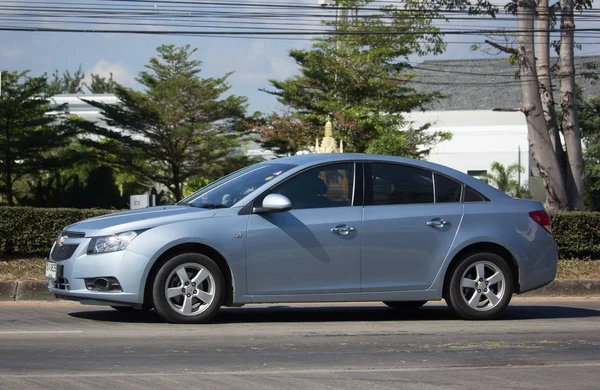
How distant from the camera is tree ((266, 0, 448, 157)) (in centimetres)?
3794

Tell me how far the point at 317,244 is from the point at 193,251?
1140mm

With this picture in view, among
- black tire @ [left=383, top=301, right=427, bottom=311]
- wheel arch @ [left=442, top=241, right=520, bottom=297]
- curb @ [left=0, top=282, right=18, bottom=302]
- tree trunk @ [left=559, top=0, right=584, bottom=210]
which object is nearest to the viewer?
wheel arch @ [left=442, top=241, right=520, bottom=297]

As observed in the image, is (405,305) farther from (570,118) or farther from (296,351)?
(570,118)

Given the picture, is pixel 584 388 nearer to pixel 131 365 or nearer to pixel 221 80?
pixel 131 365

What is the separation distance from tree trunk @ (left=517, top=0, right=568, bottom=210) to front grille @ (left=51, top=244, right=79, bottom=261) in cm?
1295

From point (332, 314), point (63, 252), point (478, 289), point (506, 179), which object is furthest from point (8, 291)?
point (506, 179)

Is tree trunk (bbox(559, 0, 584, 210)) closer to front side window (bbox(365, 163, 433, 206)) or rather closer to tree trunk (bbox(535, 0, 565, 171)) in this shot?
tree trunk (bbox(535, 0, 565, 171))

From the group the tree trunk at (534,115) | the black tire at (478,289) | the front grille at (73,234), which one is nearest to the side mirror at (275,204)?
the front grille at (73,234)

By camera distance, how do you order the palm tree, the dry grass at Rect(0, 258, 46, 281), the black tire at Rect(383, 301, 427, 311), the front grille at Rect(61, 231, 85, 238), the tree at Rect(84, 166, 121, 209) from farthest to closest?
1. the palm tree
2. the tree at Rect(84, 166, 121, 209)
3. the dry grass at Rect(0, 258, 46, 281)
4. the black tire at Rect(383, 301, 427, 311)
5. the front grille at Rect(61, 231, 85, 238)

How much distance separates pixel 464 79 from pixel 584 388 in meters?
52.6

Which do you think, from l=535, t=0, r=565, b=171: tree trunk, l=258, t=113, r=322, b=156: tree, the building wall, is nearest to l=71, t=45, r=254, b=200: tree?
l=258, t=113, r=322, b=156: tree

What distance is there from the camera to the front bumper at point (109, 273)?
824 centimetres

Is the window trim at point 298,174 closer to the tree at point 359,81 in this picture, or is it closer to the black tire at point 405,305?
the black tire at point 405,305

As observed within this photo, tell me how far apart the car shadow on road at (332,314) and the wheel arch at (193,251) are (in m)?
0.43
